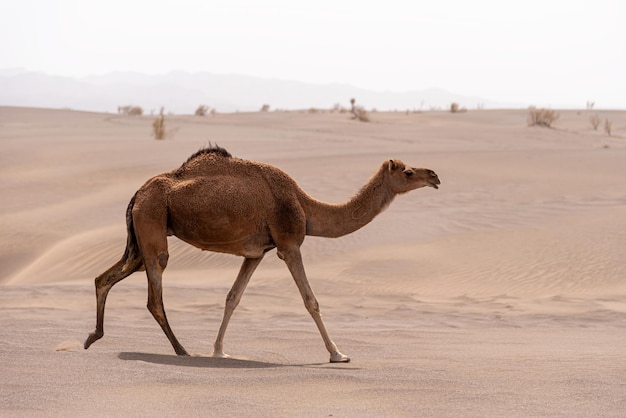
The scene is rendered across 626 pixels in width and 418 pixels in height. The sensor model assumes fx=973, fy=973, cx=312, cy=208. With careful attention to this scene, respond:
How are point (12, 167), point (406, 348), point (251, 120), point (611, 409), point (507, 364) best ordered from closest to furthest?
point (611, 409) < point (507, 364) < point (406, 348) < point (12, 167) < point (251, 120)

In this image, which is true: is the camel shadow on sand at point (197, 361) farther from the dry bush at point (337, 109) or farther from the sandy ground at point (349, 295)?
the dry bush at point (337, 109)

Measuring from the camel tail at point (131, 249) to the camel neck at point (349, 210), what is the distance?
1.40 metres

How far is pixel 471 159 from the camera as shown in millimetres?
23094

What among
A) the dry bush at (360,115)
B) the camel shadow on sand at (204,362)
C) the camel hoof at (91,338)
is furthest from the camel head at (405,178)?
the dry bush at (360,115)

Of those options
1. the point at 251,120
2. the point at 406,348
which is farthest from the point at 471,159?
the point at 251,120

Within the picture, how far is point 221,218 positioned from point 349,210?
1190 millimetres

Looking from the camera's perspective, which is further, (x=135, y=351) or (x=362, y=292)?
Result: (x=362, y=292)

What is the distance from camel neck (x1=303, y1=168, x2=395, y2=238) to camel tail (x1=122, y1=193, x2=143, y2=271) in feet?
4.60

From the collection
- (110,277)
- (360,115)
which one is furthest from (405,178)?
(360,115)

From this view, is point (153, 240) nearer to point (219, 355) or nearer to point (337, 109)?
point (219, 355)

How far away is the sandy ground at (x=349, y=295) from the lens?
236 inches

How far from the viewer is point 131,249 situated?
312 inches

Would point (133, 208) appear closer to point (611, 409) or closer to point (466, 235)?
point (611, 409)

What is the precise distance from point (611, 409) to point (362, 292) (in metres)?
7.69
